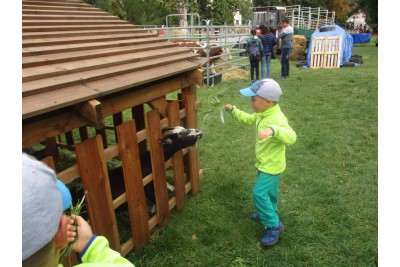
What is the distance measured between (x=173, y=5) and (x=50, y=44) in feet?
105

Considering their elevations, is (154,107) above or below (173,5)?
below

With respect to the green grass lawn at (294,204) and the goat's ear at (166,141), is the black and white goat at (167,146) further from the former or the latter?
the green grass lawn at (294,204)

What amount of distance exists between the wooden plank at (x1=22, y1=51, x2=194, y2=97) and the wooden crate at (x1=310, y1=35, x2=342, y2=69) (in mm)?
12340

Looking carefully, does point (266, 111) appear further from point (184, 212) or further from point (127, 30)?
point (127, 30)

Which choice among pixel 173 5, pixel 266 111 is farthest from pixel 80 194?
pixel 173 5

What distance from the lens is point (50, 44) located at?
2.67 metres

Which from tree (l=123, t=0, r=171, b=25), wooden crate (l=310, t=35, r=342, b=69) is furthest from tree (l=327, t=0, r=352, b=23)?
wooden crate (l=310, t=35, r=342, b=69)

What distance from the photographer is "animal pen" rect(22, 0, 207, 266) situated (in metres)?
2.07

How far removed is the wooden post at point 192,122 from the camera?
12.2ft

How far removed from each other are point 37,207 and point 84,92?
1327 mm

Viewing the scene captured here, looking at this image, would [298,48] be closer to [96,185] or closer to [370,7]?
[96,185]

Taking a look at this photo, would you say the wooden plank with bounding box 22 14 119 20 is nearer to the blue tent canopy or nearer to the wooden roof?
the wooden roof

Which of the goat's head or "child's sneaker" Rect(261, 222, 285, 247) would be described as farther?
the goat's head

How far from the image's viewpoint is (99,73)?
95.5 inches
